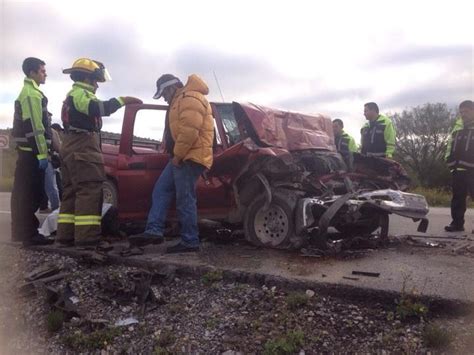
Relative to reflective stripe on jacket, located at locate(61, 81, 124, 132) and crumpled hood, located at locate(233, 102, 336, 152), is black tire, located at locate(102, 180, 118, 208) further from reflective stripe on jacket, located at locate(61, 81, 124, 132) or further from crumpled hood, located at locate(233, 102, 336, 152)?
crumpled hood, located at locate(233, 102, 336, 152)

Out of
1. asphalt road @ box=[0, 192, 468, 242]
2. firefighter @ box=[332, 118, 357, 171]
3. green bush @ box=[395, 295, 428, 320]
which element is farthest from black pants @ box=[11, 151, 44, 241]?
firefighter @ box=[332, 118, 357, 171]

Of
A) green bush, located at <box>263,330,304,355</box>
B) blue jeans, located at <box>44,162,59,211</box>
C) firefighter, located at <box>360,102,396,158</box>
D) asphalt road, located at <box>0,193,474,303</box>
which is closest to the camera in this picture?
green bush, located at <box>263,330,304,355</box>

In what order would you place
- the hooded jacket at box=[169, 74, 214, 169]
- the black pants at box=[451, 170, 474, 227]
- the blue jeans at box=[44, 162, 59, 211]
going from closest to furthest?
the hooded jacket at box=[169, 74, 214, 169]
the black pants at box=[451, 170, 474, 227]
the blue jeans at box=[44, 162, 59, 211]

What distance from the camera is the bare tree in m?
23.9

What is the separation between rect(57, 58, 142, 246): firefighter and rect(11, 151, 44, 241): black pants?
1.39ft

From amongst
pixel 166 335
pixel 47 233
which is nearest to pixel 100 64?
pixel 47 233

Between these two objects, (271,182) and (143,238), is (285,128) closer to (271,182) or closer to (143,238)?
(271,182)

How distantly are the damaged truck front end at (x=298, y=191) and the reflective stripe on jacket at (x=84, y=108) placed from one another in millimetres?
1357

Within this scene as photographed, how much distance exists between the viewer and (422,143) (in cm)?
2581

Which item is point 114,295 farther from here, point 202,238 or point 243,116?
point 243,116

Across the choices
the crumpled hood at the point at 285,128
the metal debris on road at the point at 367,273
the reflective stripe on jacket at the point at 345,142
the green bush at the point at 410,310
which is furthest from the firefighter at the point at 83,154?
the reflective stripe on jacket at the point at 345,142

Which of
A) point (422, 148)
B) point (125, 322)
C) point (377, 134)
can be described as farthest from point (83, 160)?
point (422, 148)

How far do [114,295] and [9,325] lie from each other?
2.47 feet

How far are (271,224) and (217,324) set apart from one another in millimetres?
2057
